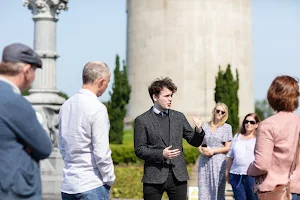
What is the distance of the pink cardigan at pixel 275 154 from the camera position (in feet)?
18.6

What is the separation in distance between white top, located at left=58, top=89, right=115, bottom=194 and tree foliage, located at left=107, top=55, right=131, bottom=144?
20415 mm

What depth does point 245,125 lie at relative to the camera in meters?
10.8

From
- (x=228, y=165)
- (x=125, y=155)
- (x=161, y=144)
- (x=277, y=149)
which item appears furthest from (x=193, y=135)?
(x=125, y=155)

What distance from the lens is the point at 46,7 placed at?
14758mm

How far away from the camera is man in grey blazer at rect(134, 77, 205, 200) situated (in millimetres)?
7773

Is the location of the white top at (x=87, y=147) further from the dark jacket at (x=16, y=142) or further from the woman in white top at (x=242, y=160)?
the woman in white top at (x=242, y=160)

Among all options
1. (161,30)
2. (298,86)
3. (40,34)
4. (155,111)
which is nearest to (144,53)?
(161,30)

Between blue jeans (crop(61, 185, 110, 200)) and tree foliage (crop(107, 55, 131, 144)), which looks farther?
tree foliage (crop(107, 55, 131, 144))

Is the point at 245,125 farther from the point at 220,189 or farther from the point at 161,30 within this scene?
the point at 161,30

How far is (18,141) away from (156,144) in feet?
11.0

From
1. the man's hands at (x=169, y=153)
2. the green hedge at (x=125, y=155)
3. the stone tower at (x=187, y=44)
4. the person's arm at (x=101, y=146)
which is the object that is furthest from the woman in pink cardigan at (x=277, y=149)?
the stone tower at (x=187, y=44)

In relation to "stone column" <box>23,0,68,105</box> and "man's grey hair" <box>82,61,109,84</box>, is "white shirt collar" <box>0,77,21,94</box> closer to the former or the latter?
"man's grey hair" <box>82,61,109,84</box>

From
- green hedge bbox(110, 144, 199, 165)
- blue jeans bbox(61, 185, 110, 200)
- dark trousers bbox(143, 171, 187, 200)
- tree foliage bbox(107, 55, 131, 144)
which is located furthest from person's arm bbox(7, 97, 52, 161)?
tree foliage bbox(107, 55, 131, 144)

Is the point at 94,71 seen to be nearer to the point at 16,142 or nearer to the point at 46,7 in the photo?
the point at 16,142
